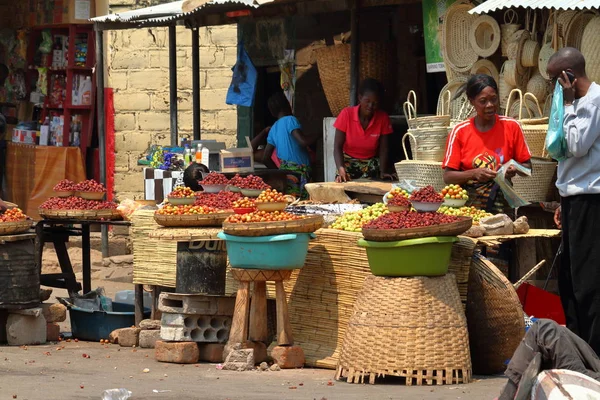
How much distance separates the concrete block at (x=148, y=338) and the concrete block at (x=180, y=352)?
0.84 metres

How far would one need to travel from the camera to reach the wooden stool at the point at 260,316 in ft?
26.9

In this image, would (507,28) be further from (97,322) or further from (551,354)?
(551,354)

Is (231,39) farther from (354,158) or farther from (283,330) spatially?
(283,330)

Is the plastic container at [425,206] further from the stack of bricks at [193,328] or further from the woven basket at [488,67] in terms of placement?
the woven basket at [488,67]

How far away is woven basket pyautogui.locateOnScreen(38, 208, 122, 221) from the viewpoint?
34.8ft

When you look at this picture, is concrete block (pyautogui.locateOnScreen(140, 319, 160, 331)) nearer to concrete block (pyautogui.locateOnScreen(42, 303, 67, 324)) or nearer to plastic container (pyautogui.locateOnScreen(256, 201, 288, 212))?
concrete block (pyautogui.locateOnScreen(42, 303, 67, 324))

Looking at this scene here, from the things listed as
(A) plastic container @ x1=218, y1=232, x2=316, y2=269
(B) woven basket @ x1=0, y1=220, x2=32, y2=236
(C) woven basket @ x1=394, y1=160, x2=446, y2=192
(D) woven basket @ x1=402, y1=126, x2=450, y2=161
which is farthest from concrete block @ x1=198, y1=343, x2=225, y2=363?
(D) woven basket @ x1=402, y1=126, x2=450, y2=161

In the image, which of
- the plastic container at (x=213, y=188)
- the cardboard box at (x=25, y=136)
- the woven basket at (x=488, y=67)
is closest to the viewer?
the plastic container at (x=213, y=188)

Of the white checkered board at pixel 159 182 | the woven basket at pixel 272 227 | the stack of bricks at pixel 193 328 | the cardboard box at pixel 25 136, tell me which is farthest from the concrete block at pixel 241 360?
the cardboard box at pixel 25 136

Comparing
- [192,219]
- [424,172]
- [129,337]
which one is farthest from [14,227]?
[424,172]

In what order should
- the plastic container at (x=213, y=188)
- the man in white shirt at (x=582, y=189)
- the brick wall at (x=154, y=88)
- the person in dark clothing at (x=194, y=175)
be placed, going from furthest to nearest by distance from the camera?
the brick wall at (x=154, y=88), the person in dark clothing at (x=194, y=175), the plastic container at (x=213, y=188), the man in white shirt at (x=582, y=189)

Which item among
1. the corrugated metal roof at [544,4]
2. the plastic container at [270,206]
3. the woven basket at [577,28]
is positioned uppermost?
the corrugated metal roof at [544,4]

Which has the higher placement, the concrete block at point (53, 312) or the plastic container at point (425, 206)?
the plastic container at point (425, 206)

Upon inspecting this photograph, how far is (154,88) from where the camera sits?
15461 millimetres
